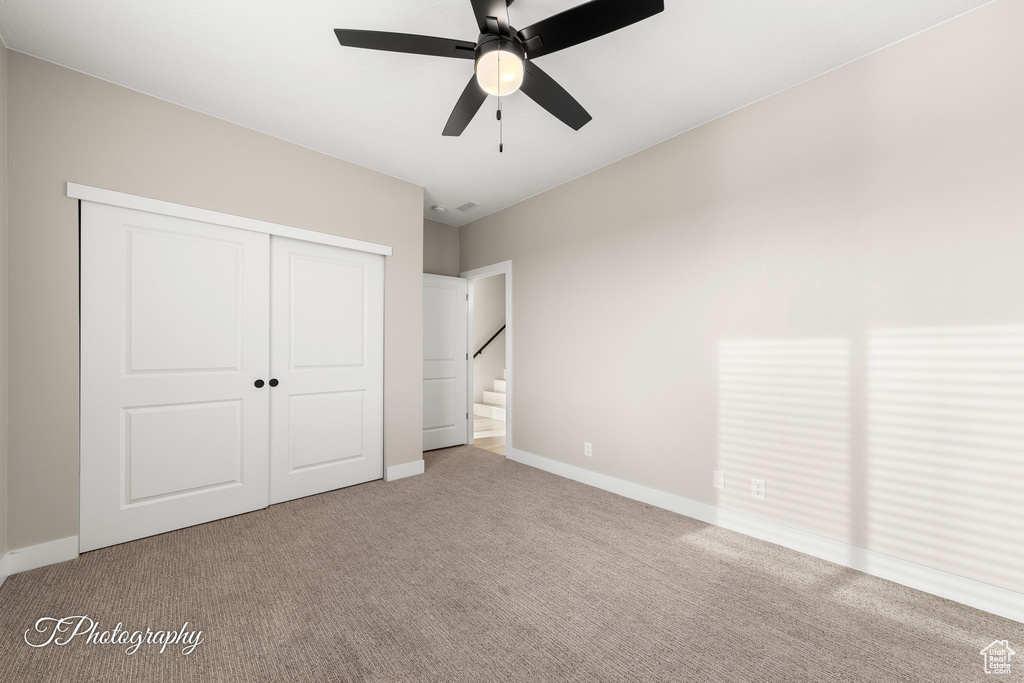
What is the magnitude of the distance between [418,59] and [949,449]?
3.29 meters

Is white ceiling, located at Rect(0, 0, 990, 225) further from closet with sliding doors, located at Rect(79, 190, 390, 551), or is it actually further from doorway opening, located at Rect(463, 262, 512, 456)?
doorway opening, located at Rect(463, 262, 512, 456)

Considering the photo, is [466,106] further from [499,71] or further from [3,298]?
[3,298]

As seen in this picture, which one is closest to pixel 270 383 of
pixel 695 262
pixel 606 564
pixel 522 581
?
pixel 522 581

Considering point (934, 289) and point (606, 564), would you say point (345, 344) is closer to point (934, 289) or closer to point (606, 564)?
point (606, 564)

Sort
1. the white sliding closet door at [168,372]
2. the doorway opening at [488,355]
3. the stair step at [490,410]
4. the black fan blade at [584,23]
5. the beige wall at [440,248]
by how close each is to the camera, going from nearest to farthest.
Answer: the black fan blade at [584,23], the white sliding closet door at [168,372], the beige wall at [440,248], the stair step at [490,410], the doorway opening at [488,355]

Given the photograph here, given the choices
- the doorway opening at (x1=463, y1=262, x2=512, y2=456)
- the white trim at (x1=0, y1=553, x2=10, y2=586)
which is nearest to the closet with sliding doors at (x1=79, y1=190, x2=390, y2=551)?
the white trim at (x1=0, y1=553, x2=10, y2=586)

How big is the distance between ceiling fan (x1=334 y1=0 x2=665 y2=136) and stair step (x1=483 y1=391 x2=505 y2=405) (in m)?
4.97

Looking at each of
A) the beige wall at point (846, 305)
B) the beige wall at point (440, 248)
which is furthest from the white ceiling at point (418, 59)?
the beige wall at point (440, 248)

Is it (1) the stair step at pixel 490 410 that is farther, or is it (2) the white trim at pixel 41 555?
(1) the stair step at pixel 490 410

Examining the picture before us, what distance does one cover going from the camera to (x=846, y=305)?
229 cm

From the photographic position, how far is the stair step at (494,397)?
6464 millimetres

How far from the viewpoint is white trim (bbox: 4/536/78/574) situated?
2137 millimetres

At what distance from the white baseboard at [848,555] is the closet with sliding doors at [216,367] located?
2.36m

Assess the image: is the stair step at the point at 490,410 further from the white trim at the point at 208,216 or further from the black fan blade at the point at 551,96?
the black fan blade at the point at 551,96
